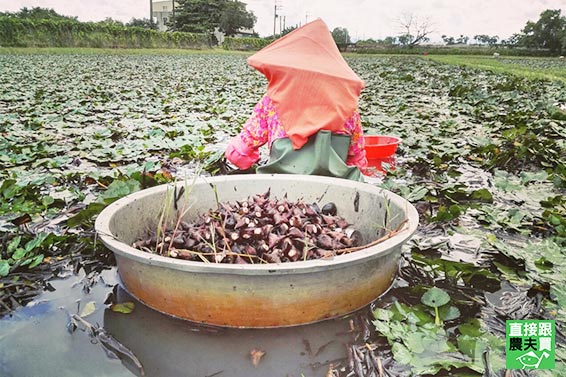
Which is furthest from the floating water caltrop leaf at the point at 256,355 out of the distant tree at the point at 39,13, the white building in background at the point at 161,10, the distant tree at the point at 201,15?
the white building in background at the point at 161,10

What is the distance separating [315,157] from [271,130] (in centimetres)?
26

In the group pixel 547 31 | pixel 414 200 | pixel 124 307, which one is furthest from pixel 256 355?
pixel 547 31

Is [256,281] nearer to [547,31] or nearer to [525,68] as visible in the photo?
[525,68]

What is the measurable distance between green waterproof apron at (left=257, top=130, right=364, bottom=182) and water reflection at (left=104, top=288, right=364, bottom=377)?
86cm

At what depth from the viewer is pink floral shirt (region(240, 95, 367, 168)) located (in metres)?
2.35

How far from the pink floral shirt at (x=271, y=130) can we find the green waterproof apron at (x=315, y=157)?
52 mm

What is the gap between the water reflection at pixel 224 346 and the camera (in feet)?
4.59

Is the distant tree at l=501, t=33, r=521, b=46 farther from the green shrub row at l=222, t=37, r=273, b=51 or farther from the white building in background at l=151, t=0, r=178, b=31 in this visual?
the white building in background at l=151, t=0, r=178, b=31

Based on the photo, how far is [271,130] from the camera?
2.39 metres

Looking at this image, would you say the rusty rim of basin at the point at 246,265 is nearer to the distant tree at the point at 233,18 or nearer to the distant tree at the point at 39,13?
the distant tree at the point at 233,18

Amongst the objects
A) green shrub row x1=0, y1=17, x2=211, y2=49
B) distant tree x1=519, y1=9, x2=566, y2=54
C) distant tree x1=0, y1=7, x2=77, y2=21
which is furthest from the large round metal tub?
distant tree x1=0, y1=7, x2=77, y2=21

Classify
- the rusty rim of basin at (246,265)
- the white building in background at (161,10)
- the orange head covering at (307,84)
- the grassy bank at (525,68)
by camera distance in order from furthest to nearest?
1. the white building in background at (161,10)
2. the grassy bank at (525,68)
3. the orange head covering at (307,84)
4. the rusty rim of basin at (246,265)

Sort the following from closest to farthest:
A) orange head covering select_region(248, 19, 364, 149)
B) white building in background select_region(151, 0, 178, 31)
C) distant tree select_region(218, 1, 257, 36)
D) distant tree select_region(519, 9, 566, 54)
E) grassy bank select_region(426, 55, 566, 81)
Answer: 1. orange head covering select_region(248, 19, 364, 149)
2. grassy bank select_region(426, 55, 566, 81)
3. distant tree select_region(519, 9, 566, 54)
4. distant tree select_region(218, 1, 257, 36)
5. white building in background select_region(151, 0, 178, 31)

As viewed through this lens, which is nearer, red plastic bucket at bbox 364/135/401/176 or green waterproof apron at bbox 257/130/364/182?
green waterproof apron at bbox 257/130/364/182
